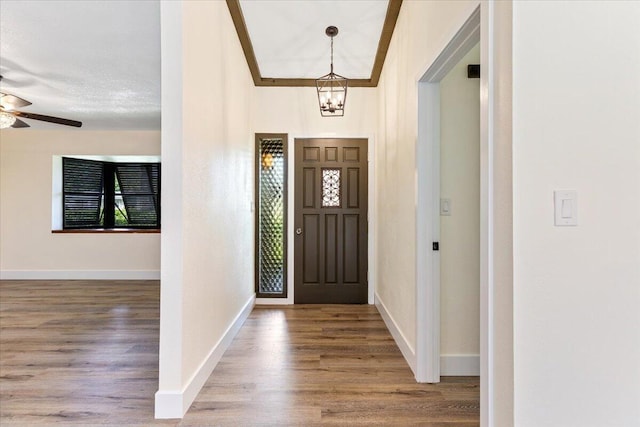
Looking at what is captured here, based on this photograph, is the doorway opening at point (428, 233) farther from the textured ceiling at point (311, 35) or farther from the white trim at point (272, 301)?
the white trim at point (272, 301)

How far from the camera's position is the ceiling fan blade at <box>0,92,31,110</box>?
3.34 m

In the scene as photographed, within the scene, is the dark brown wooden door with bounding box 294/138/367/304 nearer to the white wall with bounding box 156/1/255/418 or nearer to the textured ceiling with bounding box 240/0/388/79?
the textured ceiling with bounding box 240/0/388/79

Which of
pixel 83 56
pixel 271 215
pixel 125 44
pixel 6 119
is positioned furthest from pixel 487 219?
pixel 6 119

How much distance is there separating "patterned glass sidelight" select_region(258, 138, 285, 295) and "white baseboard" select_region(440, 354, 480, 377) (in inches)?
94.1

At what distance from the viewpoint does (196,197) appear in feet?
7.28

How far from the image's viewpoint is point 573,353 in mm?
1245

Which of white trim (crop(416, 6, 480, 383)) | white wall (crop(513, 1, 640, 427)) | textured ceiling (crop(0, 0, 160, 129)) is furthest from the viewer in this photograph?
textured ceiling (crop(0, 0, 160, 129))

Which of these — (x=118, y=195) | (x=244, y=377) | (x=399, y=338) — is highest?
(x=118, y=195)

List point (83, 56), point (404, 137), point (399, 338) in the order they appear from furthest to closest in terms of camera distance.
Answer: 1. point (83, 56)
2. point (399, 338)
3. point (404, 137)

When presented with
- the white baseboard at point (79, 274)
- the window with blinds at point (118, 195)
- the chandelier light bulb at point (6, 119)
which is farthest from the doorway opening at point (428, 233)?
the window with blinds at point (118, 195)

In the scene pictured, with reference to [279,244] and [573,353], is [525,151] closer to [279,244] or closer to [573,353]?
[573,353]

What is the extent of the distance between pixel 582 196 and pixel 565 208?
0.07m

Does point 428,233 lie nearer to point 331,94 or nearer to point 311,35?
point 331,94

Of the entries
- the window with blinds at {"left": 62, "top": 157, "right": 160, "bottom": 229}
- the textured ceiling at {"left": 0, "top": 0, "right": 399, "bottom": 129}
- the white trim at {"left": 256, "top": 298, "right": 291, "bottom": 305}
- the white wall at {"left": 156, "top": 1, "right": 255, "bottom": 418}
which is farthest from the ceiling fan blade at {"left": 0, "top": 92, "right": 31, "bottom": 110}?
the white trim at {"left": 256, "top": 298, "right": 291, "bottom": 305}
